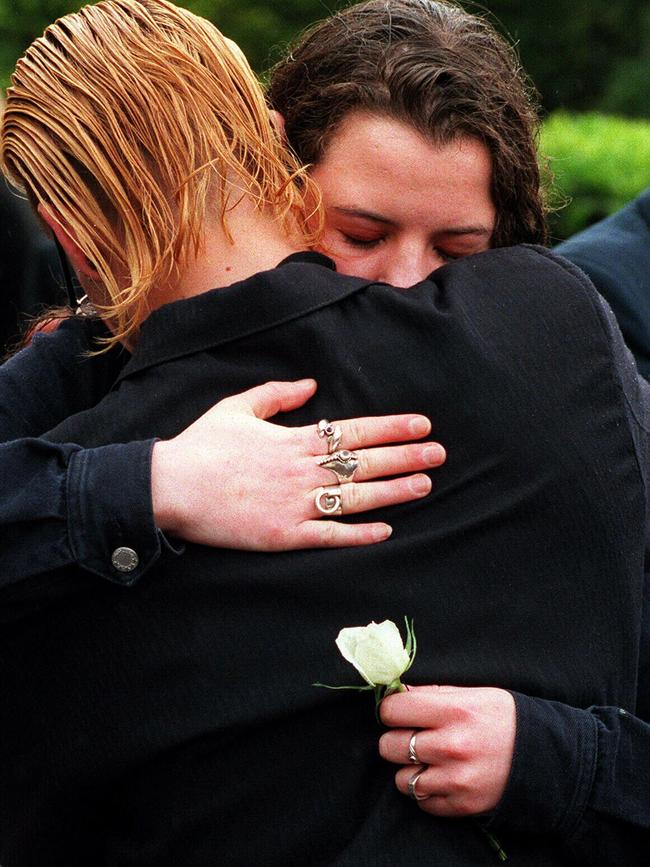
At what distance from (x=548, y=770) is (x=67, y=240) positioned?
3.71 feet

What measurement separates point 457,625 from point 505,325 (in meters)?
0.46

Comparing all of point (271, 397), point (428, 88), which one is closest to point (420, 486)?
point (271, 397)

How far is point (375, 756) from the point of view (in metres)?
1.88

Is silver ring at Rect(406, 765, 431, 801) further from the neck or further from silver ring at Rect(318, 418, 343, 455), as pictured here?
the neck

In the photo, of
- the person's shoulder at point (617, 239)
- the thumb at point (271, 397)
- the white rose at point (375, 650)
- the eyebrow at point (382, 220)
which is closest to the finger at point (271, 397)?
the thumb at point (271, 397)

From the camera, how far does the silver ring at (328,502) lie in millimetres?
1912

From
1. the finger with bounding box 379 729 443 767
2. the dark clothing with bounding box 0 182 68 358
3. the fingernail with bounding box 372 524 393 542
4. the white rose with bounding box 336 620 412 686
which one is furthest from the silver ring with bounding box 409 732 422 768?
the dark clothing with bounding box 0 182 68 358

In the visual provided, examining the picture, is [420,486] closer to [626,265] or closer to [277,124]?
[277,124]

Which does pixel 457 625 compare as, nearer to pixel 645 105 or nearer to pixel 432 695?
pixel 432 695

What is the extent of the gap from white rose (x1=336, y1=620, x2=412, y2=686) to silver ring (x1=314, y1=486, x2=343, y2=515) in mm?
200

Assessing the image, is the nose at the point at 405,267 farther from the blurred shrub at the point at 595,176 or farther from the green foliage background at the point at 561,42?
the green foliage background at the point at 561,42

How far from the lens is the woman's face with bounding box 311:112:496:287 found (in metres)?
2.48

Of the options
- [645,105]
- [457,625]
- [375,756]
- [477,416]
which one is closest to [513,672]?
[457,625]

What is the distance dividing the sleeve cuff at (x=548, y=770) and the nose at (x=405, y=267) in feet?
3.15
